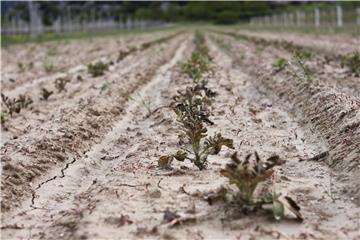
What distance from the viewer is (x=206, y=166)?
14.8ft

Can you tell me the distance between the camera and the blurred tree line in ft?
246

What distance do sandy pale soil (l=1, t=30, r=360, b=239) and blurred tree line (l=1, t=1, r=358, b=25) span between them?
2628 inches

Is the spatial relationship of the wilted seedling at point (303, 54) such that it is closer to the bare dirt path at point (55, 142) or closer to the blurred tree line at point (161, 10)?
the bare dirt path at point (55, 142)

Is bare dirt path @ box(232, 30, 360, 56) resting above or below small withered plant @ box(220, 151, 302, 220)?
above

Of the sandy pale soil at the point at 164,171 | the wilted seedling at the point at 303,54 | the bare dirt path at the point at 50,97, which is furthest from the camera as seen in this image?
the wilted seedling at the point at 303,54

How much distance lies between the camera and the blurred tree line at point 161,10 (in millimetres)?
75000

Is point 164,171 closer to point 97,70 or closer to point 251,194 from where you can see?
point 251,194

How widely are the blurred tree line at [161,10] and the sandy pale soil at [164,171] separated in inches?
2628

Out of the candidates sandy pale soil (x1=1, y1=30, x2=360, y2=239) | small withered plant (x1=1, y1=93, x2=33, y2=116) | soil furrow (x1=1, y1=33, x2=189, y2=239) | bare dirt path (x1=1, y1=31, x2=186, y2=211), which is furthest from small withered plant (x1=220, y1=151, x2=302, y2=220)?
small withered plant (x1=1, y1=93, x2=33, y2=116)

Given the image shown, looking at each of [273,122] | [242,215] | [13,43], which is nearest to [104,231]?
[242,215]

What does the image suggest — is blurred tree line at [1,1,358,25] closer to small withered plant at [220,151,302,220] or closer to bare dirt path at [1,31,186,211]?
bare dirt path at [1,31,186,211]

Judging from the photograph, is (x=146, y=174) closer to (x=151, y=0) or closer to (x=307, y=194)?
(x=307, y=194)

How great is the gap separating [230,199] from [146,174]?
931 millimetres

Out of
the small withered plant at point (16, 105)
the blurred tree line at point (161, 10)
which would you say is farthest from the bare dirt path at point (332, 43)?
the blurred tree line at point (161, 10)
